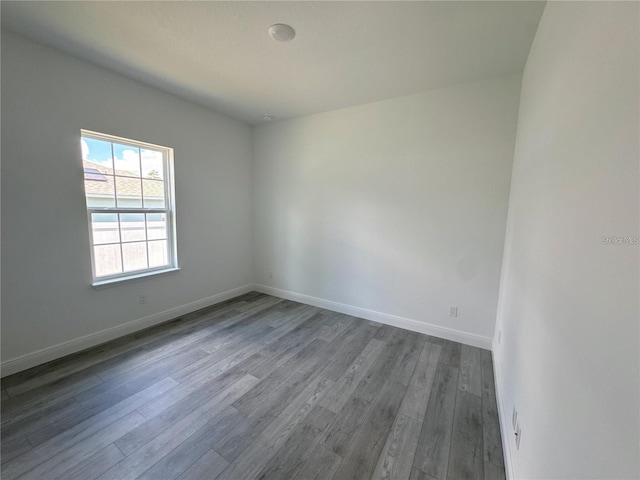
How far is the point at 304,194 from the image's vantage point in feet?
12.2

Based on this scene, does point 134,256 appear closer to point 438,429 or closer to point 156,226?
point 156,226

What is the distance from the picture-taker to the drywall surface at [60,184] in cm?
204

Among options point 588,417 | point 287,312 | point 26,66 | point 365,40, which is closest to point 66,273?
point 26,66

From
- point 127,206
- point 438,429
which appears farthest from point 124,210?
point 438,429

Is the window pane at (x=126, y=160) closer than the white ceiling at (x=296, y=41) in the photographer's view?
No

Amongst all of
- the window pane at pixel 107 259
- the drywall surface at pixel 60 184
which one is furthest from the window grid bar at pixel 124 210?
the window pane at pixel 107 259

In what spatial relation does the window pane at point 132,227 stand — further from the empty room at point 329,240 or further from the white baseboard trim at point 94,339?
the white baseboard trim at point 94,339

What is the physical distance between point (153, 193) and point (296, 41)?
2.31m

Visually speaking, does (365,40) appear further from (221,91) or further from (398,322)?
(398,322)

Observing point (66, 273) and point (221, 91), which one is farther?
point (221, 91)

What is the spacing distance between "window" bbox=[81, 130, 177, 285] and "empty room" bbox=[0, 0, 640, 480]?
0.02 meters

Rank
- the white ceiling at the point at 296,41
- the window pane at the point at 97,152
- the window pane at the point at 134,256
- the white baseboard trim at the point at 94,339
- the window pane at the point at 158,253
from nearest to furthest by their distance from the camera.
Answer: the white ceiling at the point at 296,41 < the white baseboard trim at the point at 94,339 < the window pane at the point at 97,152 < the window pane at the point at 134,256 < the window pane at the point at 158,253

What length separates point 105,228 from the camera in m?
2.63

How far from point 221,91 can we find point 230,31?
1099mm
